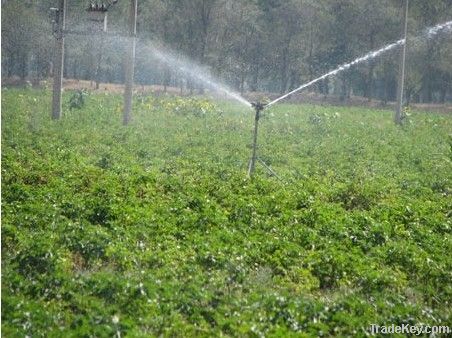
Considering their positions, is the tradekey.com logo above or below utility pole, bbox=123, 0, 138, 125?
below

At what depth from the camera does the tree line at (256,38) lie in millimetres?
53219

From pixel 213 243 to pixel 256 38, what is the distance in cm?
5685

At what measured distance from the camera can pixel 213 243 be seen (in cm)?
852

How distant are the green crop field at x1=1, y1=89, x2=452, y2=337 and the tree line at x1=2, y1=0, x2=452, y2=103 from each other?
3869 cm

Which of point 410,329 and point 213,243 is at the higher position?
point 213,243

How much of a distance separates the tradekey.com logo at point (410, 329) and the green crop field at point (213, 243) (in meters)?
0.10

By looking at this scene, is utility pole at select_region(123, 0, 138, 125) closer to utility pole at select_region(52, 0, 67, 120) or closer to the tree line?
utility pole at select_region(52, 0, 67, 120)

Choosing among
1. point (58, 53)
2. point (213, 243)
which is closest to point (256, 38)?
point (58, 53)

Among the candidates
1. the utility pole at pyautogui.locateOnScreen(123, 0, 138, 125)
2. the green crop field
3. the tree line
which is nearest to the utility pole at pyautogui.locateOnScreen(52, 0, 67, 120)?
the utility pole at pyautogui.locateOnScreen(123, 0, 138, 125)

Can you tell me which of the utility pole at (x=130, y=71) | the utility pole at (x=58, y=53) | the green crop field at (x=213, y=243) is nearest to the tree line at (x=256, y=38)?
the utility pole at (x=58, y=53)

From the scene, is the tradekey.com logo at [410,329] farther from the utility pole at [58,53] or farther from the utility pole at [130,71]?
the utility pole at [58,53]

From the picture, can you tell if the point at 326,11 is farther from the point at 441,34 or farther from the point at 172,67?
the point at 172,67

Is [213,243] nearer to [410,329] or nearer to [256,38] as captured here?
[410,329]

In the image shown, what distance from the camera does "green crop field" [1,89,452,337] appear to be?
20.4 feet
